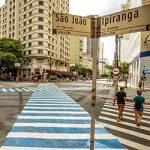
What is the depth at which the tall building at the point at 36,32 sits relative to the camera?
3066 inches

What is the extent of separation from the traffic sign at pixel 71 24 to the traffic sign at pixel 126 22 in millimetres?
279

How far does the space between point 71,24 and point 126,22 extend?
103cm

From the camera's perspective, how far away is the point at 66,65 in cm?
10569

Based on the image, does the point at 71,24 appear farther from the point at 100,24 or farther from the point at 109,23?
the point at 109,23

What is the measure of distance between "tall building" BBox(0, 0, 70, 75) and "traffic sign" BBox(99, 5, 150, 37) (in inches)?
2590

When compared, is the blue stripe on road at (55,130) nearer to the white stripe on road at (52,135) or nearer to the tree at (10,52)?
the white stripe on road at (52,135)

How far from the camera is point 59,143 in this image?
938 centimetres

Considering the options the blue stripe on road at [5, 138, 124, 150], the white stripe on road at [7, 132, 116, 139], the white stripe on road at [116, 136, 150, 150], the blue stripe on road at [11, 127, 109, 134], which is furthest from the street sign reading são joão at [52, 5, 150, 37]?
the blue stripe on road at [11, 127, 109, 134]

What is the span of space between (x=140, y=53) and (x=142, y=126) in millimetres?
37002

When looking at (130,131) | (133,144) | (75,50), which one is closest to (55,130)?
(130,131)

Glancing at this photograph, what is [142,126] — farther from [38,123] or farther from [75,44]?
[75,44]

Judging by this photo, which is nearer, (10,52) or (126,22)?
(126,22)

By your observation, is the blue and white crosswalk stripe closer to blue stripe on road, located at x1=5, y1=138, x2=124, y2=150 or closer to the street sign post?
blue stripe on road, located at x1=5, y1=138, x2=124, y2=150

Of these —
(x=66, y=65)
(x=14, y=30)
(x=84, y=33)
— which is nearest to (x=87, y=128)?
(x=84, y=33)
